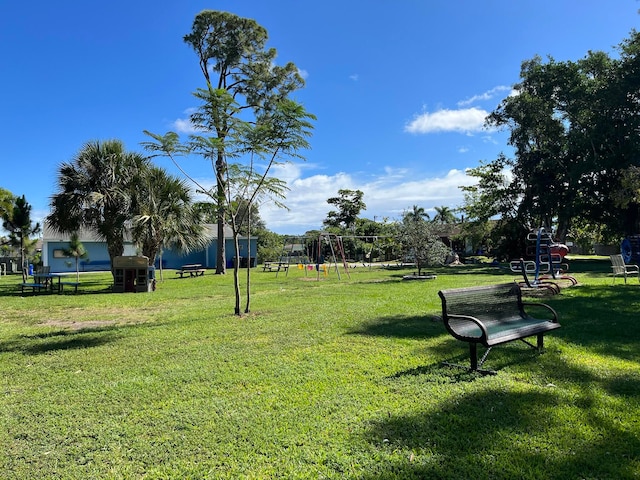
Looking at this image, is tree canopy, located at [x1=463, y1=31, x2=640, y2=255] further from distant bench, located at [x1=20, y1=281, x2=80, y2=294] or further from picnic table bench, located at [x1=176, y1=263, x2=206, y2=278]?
distant bench, located at [x1=20, y1=281, x2=80, y2=294]

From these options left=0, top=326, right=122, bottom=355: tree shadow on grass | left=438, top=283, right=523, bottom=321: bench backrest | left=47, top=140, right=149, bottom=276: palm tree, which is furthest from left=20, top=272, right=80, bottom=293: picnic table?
left=438, top=283, right=523, bottom=321: bench backrest

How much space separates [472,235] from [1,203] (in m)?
31.9

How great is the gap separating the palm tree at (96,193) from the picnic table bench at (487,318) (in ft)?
47.9

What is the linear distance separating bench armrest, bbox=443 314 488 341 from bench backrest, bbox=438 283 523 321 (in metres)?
0.09

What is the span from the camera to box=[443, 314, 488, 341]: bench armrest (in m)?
4.33

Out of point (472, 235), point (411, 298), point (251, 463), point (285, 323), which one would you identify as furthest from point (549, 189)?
point (251, 463)

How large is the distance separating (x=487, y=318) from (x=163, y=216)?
1464 cm

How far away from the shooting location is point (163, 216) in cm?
1689

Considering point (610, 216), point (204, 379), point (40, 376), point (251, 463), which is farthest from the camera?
point (610, 216)

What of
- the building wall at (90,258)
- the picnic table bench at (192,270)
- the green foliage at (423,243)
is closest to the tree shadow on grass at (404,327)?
the green foliage at (423,243)

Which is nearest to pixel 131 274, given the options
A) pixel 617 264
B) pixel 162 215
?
pixel 162 215

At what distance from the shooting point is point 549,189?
88.2 feet

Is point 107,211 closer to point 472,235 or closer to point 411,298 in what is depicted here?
point 411,298

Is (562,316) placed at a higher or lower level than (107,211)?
lower
